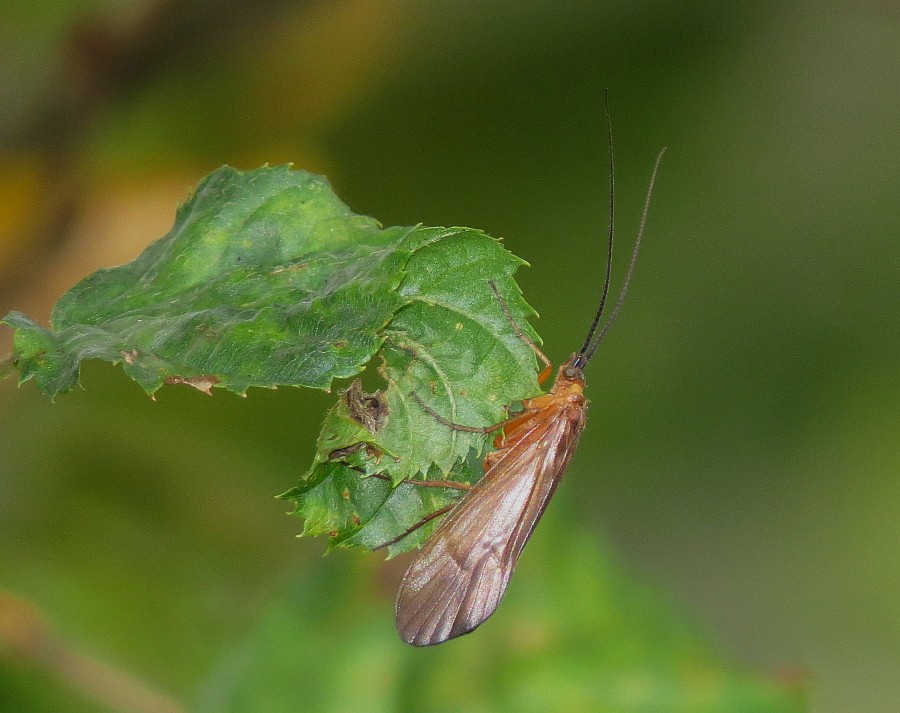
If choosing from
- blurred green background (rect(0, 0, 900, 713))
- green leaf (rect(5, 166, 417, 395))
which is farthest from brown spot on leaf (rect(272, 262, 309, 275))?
blurred green background (rect(0, 0, 900, 713))

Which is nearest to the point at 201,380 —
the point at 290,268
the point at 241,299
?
the point at 241,299

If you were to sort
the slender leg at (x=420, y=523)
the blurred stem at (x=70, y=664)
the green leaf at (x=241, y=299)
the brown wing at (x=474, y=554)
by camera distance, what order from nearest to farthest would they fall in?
1. the green leaf at (x=241, y=299)
2. the slender leg at (x=420, y=523)
3. the brown wing at (x=474, y=554)
4. the blurred stem at (x=70, y=664)

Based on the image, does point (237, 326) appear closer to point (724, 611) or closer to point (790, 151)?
point (724, 611)

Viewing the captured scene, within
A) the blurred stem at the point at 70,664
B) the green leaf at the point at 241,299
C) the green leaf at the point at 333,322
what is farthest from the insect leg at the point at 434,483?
the blurred stem at the point at 70,664

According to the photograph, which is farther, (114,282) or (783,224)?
(783,224)

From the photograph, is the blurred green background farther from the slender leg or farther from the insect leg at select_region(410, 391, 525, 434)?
the insect leg at select_region(410, 391, 525, 434)

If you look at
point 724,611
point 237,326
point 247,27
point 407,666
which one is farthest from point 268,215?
point 724,611

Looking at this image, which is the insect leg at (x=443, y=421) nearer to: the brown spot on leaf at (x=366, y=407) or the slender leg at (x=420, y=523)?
the brown spot on leaf at (x=366, y=407)

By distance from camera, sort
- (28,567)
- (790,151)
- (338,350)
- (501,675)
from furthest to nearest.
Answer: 1. (790,151)
2. (28,567)
3. (501,675)
4. (338,350)
